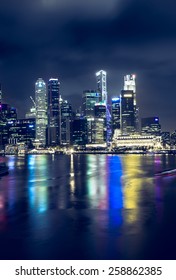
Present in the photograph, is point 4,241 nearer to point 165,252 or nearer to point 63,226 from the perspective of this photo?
point 63,226

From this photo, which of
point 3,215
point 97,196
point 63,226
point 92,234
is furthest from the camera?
point 97,196

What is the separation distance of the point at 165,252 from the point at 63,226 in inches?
283

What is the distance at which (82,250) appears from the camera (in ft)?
49.7

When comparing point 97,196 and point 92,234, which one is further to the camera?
point 97,196

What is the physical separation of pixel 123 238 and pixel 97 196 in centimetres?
1536

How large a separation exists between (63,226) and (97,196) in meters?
12.6

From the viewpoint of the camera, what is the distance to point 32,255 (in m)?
14.5
